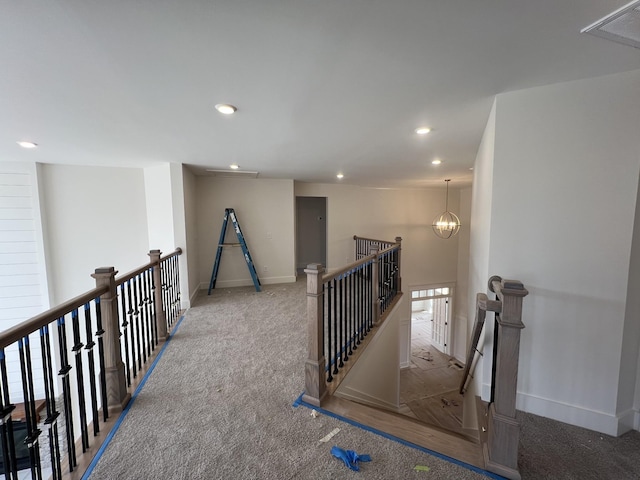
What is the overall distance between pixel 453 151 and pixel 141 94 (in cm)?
337

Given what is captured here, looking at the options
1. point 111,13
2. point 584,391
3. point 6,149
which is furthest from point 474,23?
point 6,149

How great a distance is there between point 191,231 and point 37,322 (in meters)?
3.40

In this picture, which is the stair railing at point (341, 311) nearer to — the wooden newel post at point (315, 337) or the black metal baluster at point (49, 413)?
Answer: the wooden newel post at point (315, 337)

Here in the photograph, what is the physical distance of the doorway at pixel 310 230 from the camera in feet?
24.9

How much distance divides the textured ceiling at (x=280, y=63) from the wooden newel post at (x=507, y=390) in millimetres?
1251

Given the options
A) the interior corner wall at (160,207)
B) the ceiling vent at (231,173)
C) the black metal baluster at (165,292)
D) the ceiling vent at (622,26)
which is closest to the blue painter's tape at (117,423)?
the black metal baluster at (165,292)

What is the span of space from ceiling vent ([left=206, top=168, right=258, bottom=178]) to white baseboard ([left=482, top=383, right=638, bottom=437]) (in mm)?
4583

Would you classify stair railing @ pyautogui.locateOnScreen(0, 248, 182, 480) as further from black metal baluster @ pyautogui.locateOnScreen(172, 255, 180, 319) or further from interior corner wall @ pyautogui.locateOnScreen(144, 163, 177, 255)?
interior corner wall @ pyautogui.locateOnScreen(144, 163, 177, 255)

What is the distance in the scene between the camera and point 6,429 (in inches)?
41.3

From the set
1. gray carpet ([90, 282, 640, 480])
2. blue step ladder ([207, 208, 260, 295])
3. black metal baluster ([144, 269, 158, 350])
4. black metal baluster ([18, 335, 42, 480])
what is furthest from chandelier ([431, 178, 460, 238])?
black metal baluster ([18, 335, 42, 480])

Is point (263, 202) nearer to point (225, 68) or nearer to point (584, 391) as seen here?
point (225, 68)

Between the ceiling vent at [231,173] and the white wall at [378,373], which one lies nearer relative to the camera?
the white wall at [378,373]

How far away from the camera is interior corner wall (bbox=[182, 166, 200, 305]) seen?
13.5 ft

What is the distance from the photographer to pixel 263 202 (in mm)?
5395
